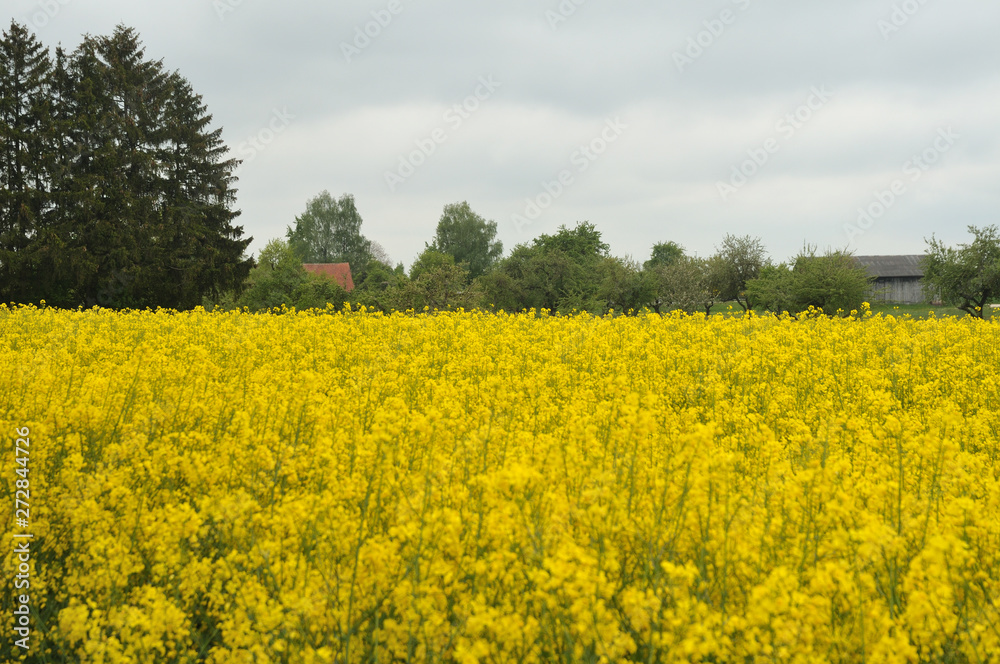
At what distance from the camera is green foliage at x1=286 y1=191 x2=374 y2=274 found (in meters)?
79.9

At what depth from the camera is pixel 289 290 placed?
44.8m

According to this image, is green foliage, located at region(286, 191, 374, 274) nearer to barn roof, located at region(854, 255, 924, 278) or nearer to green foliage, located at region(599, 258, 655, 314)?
green foliage, located at region(599, 258, 655, 314)

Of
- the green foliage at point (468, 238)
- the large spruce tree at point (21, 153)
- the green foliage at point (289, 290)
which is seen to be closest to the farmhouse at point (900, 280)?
the green foliage at point (468, 238)

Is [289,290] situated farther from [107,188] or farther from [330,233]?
[330,233]

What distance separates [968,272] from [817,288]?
14.7m

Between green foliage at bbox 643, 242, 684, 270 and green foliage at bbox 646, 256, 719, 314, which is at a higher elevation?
green foliage at bbox 643, 242, 684, 270

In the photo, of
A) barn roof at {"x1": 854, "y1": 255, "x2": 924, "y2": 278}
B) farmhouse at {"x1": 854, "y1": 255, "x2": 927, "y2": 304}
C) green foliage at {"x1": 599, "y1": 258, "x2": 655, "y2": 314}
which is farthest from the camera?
barn roof at {"x1": 854, "y1": 255, "x2": 924, "y2": 278}

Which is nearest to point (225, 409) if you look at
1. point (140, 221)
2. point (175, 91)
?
point (140, 221)

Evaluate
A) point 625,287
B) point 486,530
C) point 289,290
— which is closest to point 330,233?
point 289,290

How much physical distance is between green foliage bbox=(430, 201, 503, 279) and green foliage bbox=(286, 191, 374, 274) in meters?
11.2

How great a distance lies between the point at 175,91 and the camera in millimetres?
38312

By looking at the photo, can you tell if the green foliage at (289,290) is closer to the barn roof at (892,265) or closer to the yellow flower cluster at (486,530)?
the yellow flower cluster at (486,530)

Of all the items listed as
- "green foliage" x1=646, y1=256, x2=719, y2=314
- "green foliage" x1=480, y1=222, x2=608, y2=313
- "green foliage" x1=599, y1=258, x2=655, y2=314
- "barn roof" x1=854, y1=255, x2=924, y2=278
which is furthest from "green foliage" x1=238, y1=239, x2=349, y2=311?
"barn roof" x1=854, y1=255, x2=924, y2=278

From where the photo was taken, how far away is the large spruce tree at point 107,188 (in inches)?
1270
